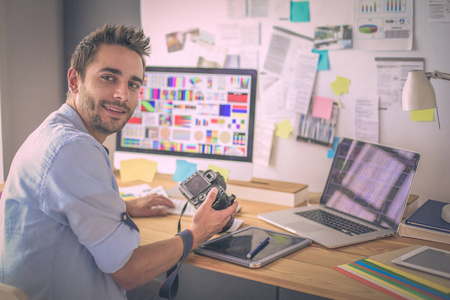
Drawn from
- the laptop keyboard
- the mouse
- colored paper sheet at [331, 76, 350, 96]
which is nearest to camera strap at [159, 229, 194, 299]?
the laptop keyboard

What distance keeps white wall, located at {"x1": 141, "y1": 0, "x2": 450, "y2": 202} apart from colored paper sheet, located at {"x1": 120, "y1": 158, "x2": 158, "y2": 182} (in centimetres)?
49

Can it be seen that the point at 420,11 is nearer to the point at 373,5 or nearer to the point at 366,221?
the point at 373,5

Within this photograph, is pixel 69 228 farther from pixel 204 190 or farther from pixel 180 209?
pixel 180 209

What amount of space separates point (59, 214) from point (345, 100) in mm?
1208

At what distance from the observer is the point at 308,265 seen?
104cm

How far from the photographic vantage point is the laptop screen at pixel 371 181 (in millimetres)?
1284

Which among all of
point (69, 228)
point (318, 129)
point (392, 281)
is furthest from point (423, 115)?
point (69, 228)

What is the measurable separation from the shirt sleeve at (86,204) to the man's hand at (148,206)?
479 millimetres

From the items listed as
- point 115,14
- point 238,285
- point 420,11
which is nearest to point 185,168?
point 238,285

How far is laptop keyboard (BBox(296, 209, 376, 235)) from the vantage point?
126 cm

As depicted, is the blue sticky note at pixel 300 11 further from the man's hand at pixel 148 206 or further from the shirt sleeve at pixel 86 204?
the shirt sleeve at pixel 86 204

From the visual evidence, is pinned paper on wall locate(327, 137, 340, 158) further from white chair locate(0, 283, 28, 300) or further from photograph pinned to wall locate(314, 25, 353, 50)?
white chair locate(0, 283, 28, 300)

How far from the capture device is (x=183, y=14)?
191cm

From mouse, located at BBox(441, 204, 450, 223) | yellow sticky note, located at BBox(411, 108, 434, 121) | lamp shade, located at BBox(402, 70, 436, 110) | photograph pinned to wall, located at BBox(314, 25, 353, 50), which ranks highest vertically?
photograph pinned to wall, located at BBox(314, 25, 353, 50)
